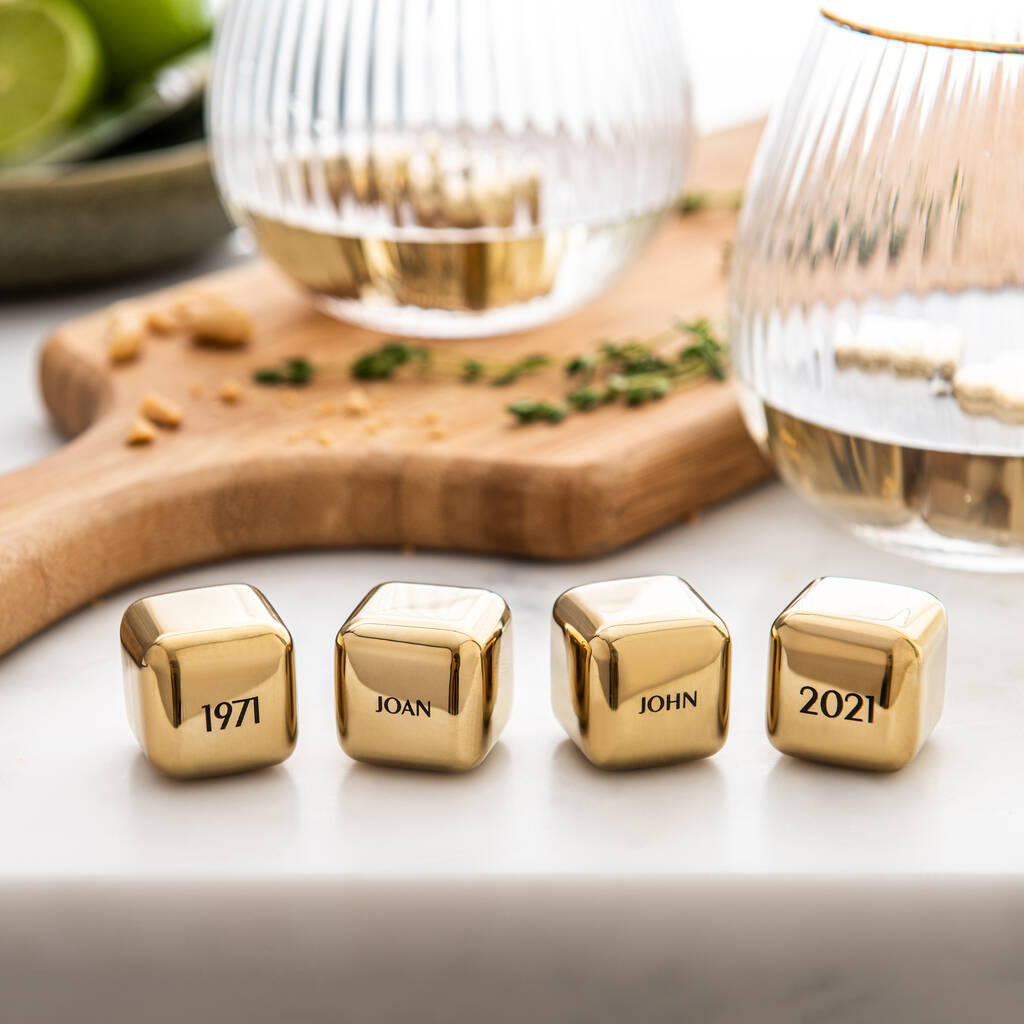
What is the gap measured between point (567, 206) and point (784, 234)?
190mm

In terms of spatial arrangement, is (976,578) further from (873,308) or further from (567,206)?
(567,206)

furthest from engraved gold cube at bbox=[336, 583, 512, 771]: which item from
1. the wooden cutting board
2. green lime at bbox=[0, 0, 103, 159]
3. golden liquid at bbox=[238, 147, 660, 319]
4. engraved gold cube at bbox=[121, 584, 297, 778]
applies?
green lime at bbox=[0, 0, 103, 159]

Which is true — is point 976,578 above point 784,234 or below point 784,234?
below

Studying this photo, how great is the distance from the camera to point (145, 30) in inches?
35.4

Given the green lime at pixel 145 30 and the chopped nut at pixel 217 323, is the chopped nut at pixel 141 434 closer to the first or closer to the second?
the chopped nut at pixel 217 323

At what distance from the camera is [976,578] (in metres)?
0.58

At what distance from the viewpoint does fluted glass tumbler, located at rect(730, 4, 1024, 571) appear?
50cm

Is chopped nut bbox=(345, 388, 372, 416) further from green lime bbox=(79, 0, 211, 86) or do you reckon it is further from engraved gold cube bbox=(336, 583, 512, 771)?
green lime bbox=(79, 0, 211, 86)

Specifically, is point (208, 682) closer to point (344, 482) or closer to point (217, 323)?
point (344, 482)

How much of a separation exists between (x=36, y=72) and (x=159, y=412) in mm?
312

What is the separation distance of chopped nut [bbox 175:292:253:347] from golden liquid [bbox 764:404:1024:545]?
0.30m

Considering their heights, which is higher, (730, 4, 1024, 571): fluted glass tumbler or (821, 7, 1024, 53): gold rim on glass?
(821, 7, 1024, 53): gold rim on glass

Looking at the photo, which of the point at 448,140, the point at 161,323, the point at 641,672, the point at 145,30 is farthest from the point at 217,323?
the point at 641,672

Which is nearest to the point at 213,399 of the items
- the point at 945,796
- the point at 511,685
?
the point at 511,685
